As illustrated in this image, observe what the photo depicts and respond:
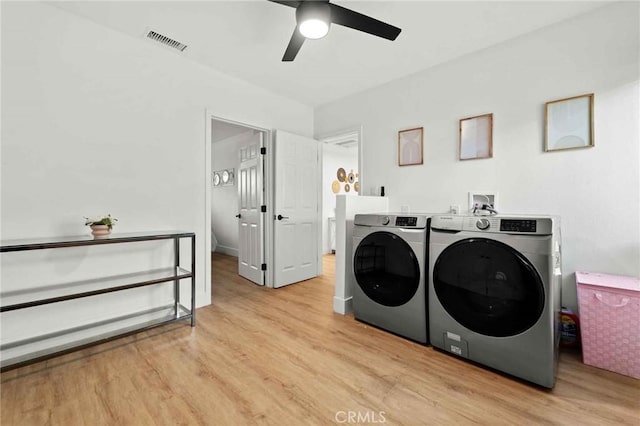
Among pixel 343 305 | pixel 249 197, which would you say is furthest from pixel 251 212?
pixel 343 305

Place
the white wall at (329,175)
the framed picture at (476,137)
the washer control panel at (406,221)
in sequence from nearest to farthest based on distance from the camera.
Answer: the washer control panel at (406,221), the framed picture at (476,137), the white wall at (329,175)

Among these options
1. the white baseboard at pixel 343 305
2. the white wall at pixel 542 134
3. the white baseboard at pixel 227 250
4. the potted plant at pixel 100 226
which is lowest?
the white baseboard at pixel 343 305

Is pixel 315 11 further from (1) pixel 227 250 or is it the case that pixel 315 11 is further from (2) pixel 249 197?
(1) pixel 227 250

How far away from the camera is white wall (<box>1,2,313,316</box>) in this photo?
1881 mm

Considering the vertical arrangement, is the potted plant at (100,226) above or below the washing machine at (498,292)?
above

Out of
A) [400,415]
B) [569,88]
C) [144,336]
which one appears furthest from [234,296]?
[569,88]

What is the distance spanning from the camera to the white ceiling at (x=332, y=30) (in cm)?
199

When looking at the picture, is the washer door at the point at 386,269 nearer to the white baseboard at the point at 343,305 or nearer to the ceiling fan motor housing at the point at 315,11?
the white baseboard at the point at 343,305

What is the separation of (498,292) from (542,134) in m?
1.41

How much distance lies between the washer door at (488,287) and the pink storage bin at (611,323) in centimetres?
53

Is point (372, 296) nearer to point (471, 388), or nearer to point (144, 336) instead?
point (471, 388)

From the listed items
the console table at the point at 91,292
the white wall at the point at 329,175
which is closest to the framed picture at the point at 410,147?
the console table at the point at 91,292

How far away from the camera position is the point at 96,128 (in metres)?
2.18

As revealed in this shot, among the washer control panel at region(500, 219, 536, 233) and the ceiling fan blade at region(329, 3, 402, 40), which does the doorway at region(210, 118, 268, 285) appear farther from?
the washer control panel at region(500, 219, 536, 233)
